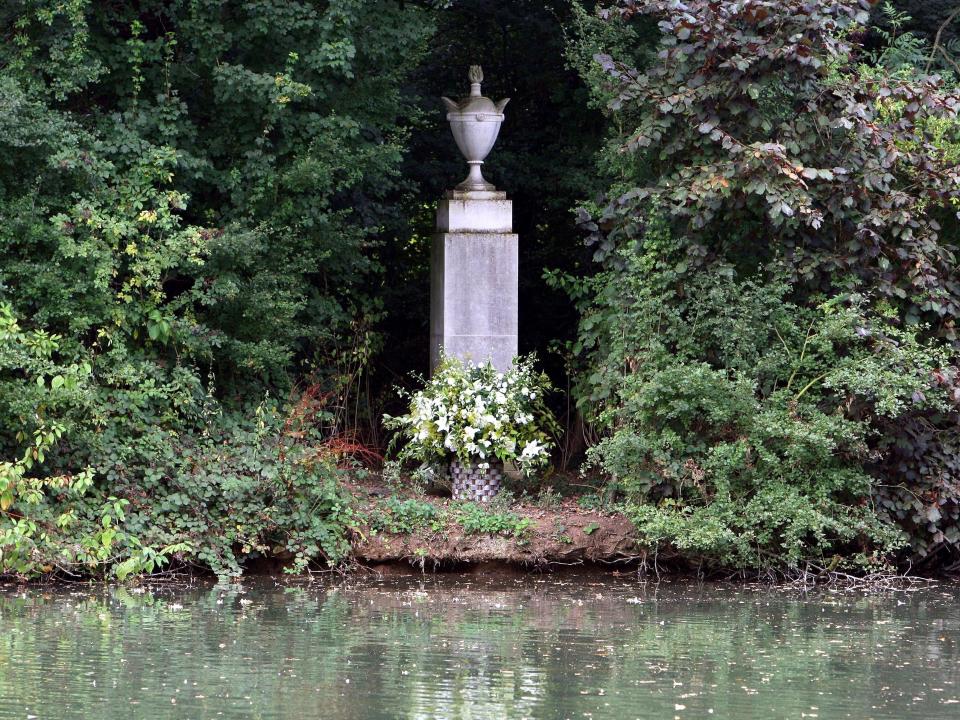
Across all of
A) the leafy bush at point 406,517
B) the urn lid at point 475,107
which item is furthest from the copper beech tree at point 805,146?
the leafy bush at point 406,517

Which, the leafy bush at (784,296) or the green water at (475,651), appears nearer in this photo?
the green water at (475,651)

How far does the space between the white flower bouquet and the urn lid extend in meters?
2.31

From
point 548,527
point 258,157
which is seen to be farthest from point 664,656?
point 258,157

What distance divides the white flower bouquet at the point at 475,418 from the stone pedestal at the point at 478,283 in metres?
0.34

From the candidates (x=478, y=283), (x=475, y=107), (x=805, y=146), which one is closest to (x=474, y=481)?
(x=478, y=283)

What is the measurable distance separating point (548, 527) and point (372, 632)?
10.1 ft

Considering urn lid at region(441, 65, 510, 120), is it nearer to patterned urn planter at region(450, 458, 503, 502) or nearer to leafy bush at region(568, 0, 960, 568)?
leafy bush at region(568, 0, 960, 568)

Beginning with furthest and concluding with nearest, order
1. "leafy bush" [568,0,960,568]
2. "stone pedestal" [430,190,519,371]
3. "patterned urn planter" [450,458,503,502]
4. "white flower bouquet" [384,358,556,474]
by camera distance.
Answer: "stone pedestal" [430,190,519,371], "patterned urn planter" [450,458,503,502], "white flower bouquet" [384,358,556,474], "leafy bush" [568,0,960,568]

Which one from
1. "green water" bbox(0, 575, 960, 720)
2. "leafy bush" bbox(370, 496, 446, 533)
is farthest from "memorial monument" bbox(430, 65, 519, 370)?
"green water" bbox(0, 575, 960, 720)

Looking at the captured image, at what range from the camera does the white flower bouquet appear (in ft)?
42.7

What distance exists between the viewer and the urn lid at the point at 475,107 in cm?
1383

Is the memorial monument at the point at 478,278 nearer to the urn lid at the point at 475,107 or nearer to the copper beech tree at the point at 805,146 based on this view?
the urn lid at the point at 475,107

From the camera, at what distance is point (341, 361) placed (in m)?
14.7

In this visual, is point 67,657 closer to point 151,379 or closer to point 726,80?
point 151,379
